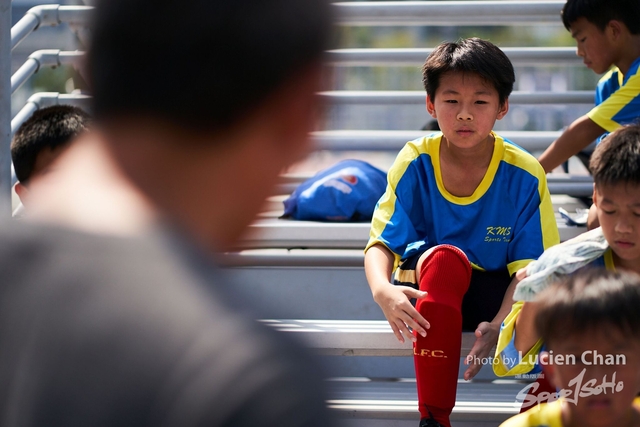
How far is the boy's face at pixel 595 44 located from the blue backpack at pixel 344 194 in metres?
0.98

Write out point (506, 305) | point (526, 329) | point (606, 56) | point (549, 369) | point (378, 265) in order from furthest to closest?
point (606, 56) < point (378, 265) < point (506, 305) < point (526, 329) < point (549, 369)

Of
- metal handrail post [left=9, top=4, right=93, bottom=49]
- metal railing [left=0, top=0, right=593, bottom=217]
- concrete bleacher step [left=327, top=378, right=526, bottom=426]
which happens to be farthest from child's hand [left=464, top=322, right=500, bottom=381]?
metal handrail post [left=9, top=4, right=93, bottom=49]

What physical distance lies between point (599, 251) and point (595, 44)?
4.57 ft

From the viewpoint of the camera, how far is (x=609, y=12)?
10.00 ft

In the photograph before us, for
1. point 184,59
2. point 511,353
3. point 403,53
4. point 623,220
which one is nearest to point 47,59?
point 403,53

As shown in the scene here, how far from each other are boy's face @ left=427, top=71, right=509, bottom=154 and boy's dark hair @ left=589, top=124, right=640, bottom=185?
393 mm

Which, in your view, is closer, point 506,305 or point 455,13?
point 506,305

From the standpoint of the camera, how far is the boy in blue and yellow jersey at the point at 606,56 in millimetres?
3035

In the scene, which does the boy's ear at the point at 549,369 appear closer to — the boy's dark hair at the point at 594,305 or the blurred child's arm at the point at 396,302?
the boy's dark hair at the point at 594,305

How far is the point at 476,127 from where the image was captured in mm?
2348

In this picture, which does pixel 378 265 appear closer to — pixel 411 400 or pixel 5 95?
pixel 411 400

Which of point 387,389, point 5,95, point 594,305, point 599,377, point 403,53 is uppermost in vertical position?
point 5,95

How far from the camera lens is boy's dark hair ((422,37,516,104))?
236 centimetres

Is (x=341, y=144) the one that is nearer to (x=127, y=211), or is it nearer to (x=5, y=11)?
(x=5, y=11)
